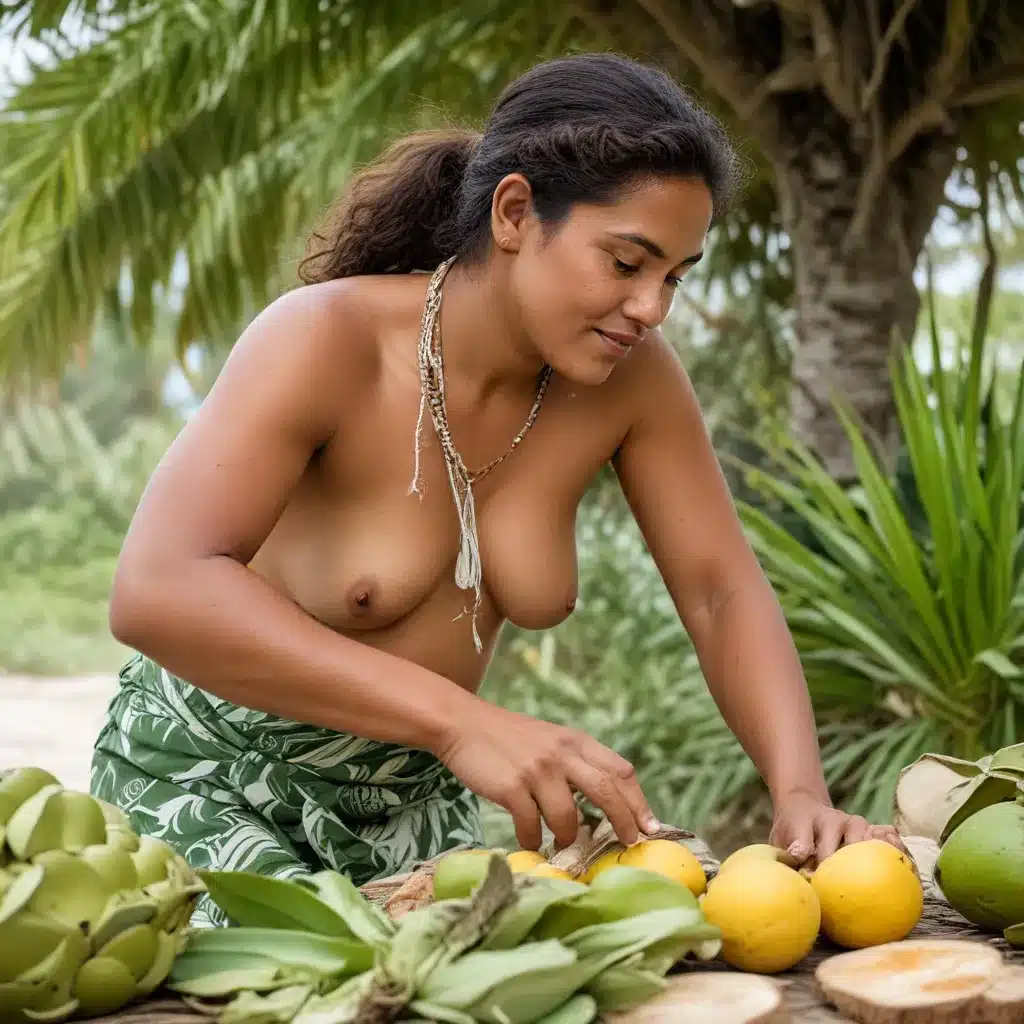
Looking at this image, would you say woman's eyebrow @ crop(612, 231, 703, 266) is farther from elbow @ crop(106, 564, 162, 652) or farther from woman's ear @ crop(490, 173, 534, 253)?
elbow @ crop(106, 564, 162, 652)

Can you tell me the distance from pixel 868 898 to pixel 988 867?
0.13m

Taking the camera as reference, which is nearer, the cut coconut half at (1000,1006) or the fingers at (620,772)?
the cut coconut half at (1000,1006)

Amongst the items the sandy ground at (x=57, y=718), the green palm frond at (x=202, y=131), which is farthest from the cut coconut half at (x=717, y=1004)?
the sandy ground at (x=57, y=718)

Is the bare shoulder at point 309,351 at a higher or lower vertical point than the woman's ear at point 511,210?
lower

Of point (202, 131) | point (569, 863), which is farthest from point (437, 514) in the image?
point (202, 131)

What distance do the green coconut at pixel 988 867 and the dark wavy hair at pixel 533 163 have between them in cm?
86

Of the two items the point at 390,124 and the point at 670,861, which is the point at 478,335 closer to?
the point at 670,861

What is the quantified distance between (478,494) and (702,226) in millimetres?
510

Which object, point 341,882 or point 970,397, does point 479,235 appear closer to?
point 341,882

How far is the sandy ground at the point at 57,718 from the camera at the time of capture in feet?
33.6

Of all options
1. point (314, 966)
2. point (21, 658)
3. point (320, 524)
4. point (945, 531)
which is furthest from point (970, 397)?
point (21, 658)

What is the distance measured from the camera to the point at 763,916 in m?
1.37

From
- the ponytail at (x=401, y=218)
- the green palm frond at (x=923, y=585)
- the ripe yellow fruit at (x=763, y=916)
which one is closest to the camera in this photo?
the ripe yellow fruit at (x=763, y=916)

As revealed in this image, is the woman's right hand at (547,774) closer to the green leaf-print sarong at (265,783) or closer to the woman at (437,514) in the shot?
the woman at (437,514)
